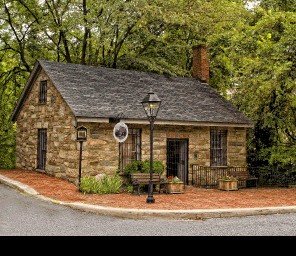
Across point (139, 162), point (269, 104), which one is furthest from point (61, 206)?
point (269, 104)

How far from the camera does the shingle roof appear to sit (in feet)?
50.6

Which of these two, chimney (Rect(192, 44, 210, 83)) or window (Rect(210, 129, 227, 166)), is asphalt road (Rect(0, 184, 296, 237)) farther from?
chimney (Rect(192, 44, 210, 83))

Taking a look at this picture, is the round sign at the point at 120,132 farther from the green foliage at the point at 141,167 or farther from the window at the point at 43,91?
the window at the point at 43,91

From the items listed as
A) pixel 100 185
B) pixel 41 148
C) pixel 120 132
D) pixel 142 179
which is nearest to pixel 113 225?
pixel 100 185

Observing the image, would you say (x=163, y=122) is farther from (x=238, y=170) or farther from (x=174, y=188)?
(x=238, y=170)

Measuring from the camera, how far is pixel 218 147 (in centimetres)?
1844

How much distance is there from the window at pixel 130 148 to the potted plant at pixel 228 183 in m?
3.41

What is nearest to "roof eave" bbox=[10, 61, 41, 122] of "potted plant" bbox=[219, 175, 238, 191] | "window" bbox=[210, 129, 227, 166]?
"window" bbox=[210, 129, 227, 166]

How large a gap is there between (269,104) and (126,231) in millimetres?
13031

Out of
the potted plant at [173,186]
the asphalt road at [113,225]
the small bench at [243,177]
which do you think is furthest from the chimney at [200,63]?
the asphalt road at [113,225]

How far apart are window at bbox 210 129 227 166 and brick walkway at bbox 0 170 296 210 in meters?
2.92

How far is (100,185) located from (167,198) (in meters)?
2.30
